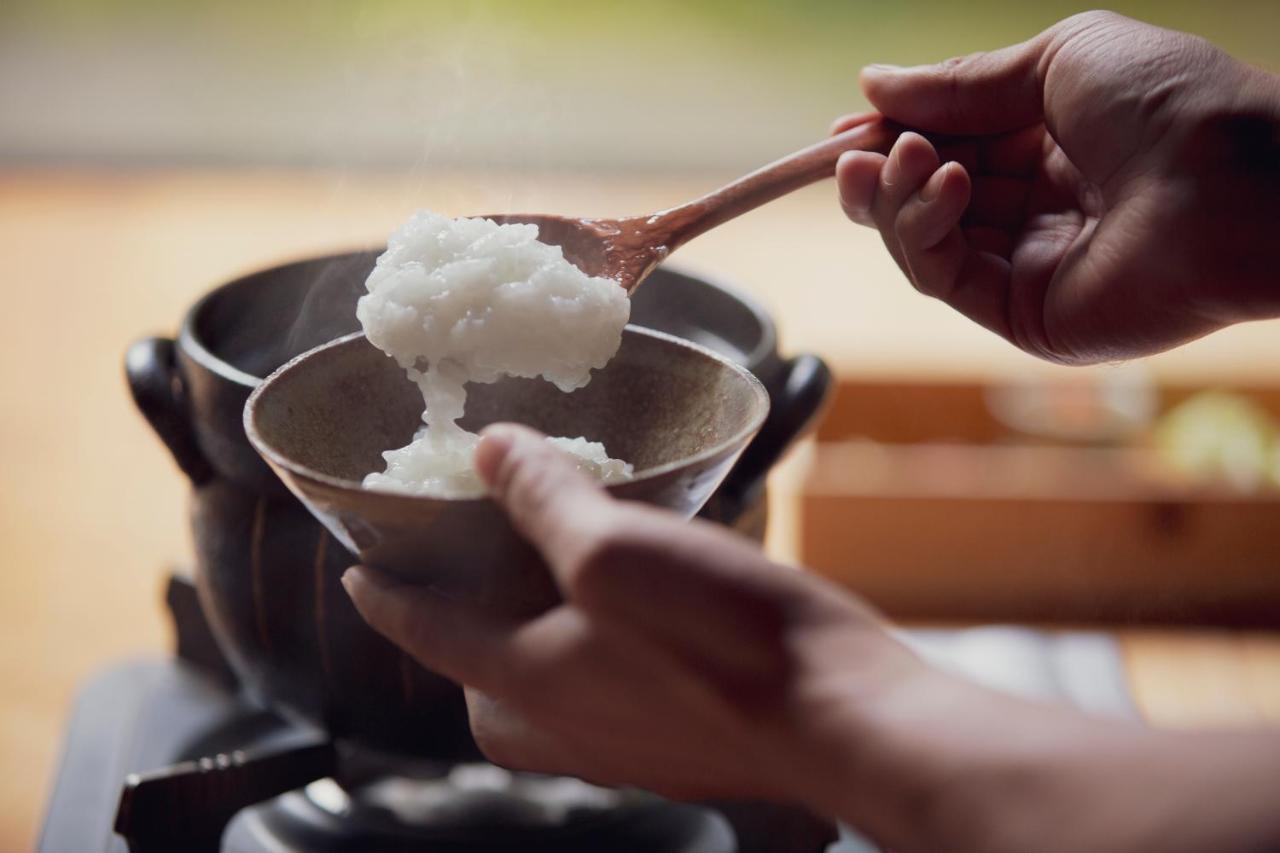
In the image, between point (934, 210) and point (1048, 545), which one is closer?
point (934, 210)

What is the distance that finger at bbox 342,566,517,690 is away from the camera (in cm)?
83

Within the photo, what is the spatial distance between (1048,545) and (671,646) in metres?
1.24

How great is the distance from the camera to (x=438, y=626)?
0.85 m

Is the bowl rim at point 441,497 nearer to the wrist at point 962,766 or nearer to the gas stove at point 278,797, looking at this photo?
the wrist at point 962,766

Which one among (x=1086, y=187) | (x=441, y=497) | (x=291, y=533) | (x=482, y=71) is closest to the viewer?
(x=441, y=497)

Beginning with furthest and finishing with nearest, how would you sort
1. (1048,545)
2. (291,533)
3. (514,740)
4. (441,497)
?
(1048,545) < (291,533) < (514,740) < (441,497)

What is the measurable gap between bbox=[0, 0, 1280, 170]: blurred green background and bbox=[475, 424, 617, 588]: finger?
9.43ft

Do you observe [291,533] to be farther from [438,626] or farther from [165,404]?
[438,626]

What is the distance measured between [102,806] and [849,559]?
3.41 feet

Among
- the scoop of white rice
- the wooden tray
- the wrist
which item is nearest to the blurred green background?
the wooden tray

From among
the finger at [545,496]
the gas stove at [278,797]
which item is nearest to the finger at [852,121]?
the gas stove at [278,797]

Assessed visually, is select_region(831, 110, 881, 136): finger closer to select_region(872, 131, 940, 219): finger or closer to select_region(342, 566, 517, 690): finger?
select_region(872, 131, 940, 219): finger

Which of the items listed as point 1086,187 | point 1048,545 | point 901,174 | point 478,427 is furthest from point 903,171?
point 1048,545

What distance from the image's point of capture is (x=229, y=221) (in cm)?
319
